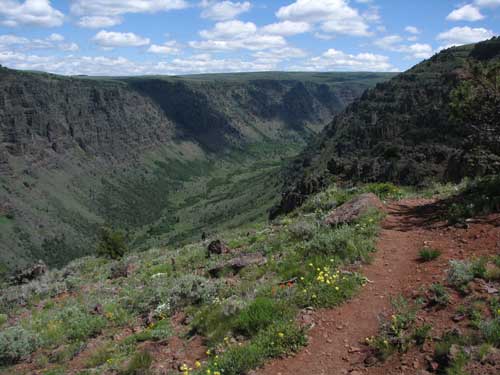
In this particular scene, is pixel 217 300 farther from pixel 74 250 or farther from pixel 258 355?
pixel 74 250

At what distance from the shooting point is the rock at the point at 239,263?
44.6 feet

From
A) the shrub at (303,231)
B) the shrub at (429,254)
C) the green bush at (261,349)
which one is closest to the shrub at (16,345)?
the green bush at (261,349)

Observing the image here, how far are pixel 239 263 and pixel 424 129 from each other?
81146 mm

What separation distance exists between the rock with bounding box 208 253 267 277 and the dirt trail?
12.4 ft

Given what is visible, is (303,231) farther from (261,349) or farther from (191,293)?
(261,349)

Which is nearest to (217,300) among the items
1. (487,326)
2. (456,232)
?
(487,326)

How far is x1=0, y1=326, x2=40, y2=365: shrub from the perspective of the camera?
10797 millimetres

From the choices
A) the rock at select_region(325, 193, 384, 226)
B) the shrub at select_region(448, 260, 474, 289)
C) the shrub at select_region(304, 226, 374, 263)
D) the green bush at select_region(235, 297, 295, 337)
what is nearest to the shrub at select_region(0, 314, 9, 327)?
the green bush at select_region(235, 297, 295, 337)

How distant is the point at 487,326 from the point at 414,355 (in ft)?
4.24

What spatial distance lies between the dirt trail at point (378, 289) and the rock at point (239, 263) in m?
3.77

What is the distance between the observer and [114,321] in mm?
11945

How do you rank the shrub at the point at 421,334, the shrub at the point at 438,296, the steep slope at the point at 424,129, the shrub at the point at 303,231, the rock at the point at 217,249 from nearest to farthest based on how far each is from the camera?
the shrub at the point at 421,334 < the shrub at the point at 438,296 < the shrub at the point at 303,231 < the steep slope at the point at 424,129 < the rock at the point at 217,249

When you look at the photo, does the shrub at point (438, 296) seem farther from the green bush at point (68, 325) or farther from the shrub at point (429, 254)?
the green bush at point (68, 325)

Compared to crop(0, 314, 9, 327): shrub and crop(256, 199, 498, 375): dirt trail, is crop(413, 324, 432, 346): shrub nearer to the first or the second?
crop(256, 199, 498, 375): dirt trail
